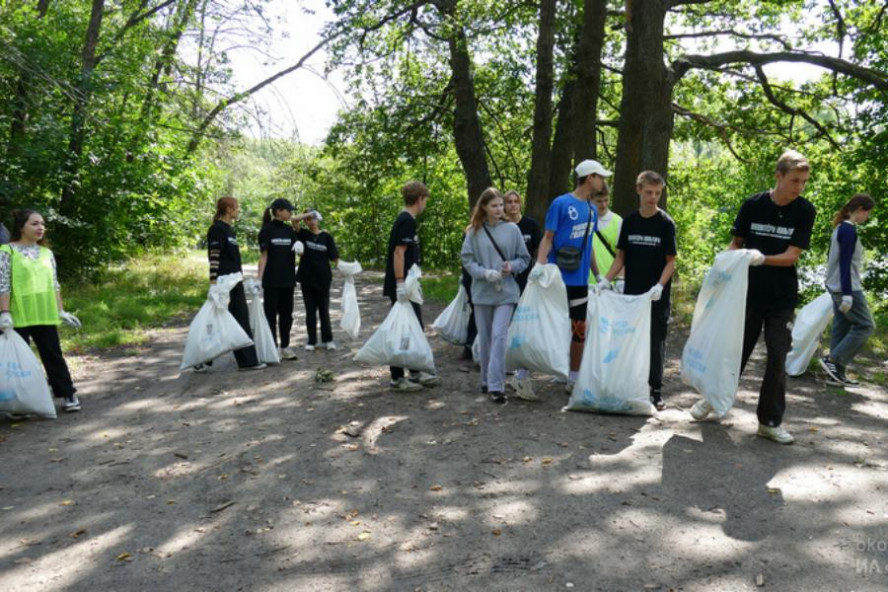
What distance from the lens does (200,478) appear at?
4066 millimetres

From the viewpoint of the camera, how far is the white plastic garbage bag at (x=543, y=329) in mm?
5195

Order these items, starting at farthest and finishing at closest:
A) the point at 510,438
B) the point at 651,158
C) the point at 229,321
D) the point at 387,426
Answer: the point at 651,158 → the point at 229,321 → the point at 387,426 → the point at 510,438

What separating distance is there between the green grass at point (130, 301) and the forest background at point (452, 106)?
699 millimetres

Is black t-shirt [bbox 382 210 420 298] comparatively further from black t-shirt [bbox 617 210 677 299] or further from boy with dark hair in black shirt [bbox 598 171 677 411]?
black t-shirt [bbox 617 210 677 299]

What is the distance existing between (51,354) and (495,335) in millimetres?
3625

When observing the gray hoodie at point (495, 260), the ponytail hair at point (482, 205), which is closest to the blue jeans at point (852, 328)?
the gray hoodie at point (495, 260)

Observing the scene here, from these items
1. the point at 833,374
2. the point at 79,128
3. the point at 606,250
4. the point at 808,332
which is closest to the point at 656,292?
the point at 606,250

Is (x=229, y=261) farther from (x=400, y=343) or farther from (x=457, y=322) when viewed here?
(x=457, y=322)

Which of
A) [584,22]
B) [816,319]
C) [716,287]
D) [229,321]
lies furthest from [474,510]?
[584,22]

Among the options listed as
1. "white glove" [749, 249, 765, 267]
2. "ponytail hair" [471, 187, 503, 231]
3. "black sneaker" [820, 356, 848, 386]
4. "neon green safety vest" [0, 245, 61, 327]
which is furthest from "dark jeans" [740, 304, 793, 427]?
"neon green safety vest" [0, 245, 61, 327]

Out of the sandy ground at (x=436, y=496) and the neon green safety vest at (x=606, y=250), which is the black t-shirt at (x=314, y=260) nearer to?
the sandy ground at (x=436, y=496)

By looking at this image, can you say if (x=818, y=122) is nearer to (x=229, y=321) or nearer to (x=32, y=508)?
(x=229, y=321)

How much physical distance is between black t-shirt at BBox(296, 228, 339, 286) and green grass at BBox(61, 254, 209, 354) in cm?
277

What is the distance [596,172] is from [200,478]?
12.1 feet
